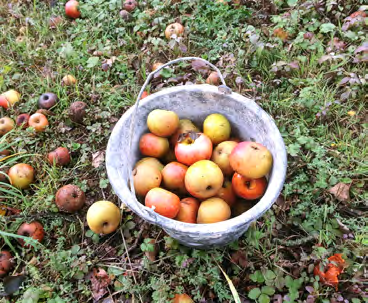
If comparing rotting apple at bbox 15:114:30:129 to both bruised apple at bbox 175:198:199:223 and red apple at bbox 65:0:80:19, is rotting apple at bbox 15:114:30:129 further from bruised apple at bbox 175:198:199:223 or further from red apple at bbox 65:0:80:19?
bruised apple at bbox 175:198:199:223

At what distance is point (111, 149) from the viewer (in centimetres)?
180

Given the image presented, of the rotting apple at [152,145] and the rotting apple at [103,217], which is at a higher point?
the rotting apple at [152,145]

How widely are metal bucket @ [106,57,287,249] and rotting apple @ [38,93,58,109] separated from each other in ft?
4.23

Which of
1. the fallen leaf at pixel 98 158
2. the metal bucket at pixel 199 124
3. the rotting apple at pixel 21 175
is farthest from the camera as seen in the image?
the fallen leaf at pixel 98 158

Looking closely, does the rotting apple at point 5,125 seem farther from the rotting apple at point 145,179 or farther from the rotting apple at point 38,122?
the rotting apple at point 145,179

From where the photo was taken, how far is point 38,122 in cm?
284

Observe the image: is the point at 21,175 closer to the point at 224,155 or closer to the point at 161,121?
the point at 161,121

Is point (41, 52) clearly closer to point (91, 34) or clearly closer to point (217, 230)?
point (91, 34)

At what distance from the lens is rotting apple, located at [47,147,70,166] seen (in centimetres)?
261

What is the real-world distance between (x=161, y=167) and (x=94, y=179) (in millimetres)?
790

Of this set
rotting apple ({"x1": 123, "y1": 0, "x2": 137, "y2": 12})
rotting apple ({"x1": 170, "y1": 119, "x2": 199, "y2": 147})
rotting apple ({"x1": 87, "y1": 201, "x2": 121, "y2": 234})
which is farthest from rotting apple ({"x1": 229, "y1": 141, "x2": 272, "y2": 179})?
rotting apple ({"x1": 123, "y1": 0, "x2": 137, "y2": 12})

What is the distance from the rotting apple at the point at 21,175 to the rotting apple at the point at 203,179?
4.73 feet

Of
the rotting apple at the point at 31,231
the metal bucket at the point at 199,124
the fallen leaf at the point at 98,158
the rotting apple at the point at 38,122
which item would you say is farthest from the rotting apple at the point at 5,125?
the metal bucket at the point at 199,124

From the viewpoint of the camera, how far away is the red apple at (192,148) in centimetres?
194
